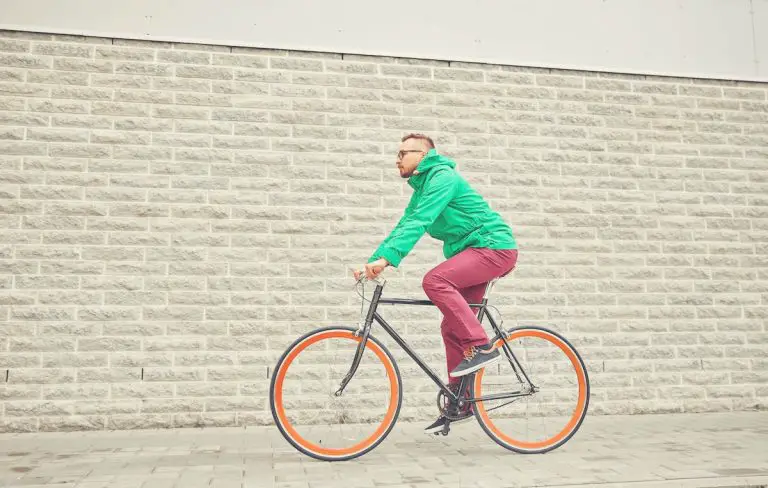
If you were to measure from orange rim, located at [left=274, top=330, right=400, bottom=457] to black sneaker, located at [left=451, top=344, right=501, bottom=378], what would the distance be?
1.23 feet

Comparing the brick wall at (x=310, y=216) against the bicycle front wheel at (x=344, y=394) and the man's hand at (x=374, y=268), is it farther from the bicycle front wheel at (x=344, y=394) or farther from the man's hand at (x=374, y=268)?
the man's hand at (x=374, y=268)

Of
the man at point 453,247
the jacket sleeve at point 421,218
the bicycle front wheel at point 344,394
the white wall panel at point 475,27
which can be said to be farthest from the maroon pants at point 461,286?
the white wall panel at point 475,27

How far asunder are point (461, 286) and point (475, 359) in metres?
0.42

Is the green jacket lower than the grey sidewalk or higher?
higher

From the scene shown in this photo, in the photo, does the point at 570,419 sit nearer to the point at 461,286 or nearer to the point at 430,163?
the point at 461,286

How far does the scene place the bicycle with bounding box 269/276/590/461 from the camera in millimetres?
3814

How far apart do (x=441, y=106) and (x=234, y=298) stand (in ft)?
7.68

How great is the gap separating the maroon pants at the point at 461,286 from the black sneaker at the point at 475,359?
39 mm

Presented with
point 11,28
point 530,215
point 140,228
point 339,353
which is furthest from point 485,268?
point 11,28

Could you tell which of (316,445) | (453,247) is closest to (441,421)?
(316,445)

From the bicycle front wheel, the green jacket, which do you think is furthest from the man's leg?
the bicycle front wheel

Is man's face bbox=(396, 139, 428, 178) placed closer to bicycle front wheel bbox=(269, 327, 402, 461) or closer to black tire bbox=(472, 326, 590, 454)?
bicycle front wheel bbox=(269, 327, 402, 461)

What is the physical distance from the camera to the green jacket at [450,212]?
3.80 m

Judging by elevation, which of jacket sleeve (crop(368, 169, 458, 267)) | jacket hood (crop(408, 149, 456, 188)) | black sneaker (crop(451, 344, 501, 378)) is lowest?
black sneaker (crop(451, 344, 501, 378))
